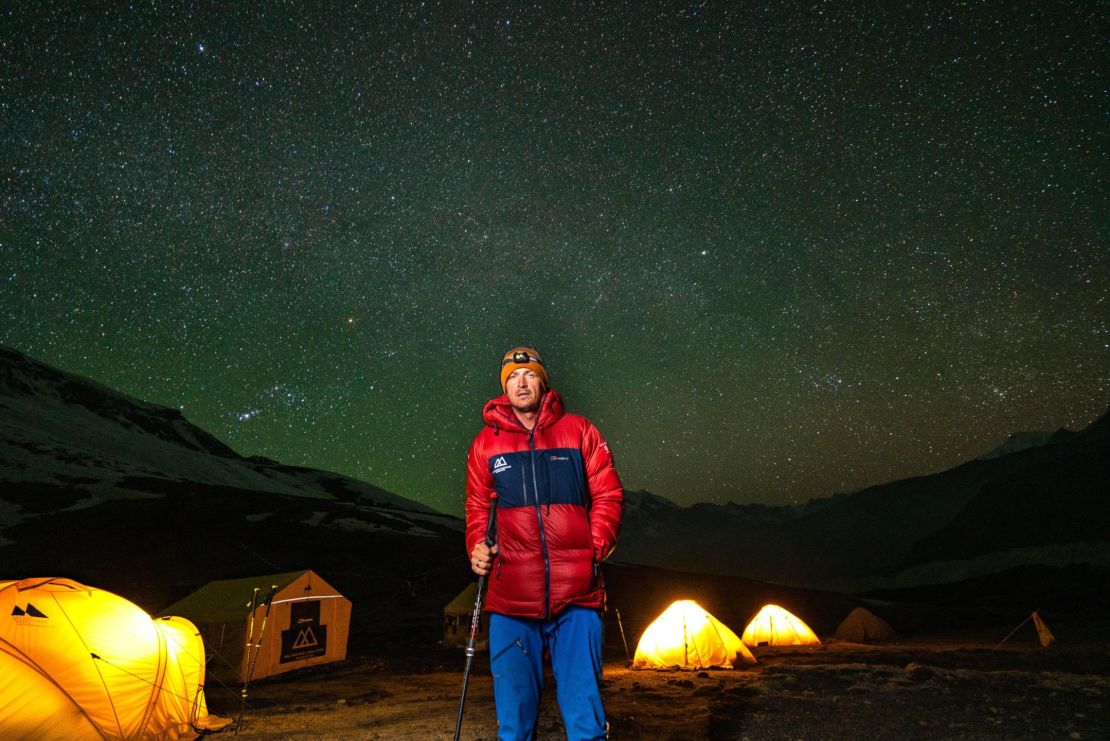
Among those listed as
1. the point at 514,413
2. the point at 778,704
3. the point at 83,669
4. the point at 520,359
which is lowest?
the point at 778,704

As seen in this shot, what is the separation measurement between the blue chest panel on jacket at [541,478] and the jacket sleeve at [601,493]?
6 centimetres

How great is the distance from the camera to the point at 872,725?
817 centimetres

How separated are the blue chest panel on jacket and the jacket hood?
Result: 0.21 meters

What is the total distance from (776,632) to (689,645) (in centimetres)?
1022

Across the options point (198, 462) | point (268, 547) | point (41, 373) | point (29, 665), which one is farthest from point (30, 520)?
point (41, 373)

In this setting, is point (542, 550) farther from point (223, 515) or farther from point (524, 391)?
point (223, 515)

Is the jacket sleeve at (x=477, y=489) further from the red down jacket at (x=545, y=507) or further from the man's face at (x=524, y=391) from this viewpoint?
the man's face at (x=524, y=391)

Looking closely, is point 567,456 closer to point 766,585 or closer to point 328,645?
point 328,645

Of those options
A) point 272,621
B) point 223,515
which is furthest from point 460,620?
point 223,515

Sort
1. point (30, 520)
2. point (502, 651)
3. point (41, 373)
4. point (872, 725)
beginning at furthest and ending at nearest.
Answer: point (41, 373) → point (30, 520) → point (872, 725) → point (502, 651)

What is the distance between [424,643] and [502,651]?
32.2 m

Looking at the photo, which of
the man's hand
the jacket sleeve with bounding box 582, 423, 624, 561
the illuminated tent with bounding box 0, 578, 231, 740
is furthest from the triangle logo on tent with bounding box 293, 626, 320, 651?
the jacket sleeve with bounding box 582, 423, 624, 561

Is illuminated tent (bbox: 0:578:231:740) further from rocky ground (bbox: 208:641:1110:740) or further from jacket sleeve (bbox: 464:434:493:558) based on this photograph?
jacket sleeve (bbox: 464:434:493:558)

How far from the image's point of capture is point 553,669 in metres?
3.30
